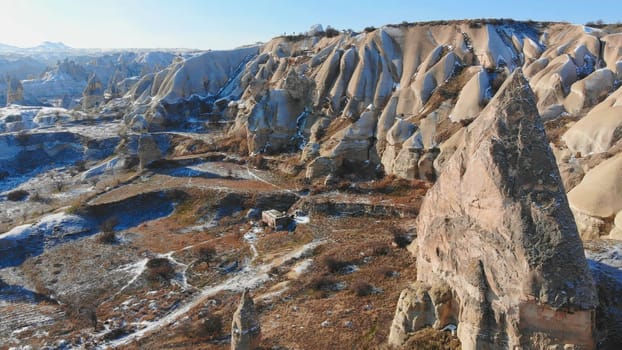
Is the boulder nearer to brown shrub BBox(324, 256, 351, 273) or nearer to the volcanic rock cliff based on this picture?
the volcanic rock cliff

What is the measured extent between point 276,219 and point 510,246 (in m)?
18.7

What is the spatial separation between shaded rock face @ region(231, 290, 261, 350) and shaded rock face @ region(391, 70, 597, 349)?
159 inches

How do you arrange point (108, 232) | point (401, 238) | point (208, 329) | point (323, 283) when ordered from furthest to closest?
point (108, 232) → point (401, 238) → point (323, 283) → point (208, 329)

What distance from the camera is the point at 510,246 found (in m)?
8.38

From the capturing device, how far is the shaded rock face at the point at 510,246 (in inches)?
309

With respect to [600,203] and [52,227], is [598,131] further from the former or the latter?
[52,227]

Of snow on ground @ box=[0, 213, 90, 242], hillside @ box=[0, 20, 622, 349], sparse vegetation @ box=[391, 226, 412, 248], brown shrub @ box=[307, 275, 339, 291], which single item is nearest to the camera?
hillside @ box=[0, 20, 622, 349]

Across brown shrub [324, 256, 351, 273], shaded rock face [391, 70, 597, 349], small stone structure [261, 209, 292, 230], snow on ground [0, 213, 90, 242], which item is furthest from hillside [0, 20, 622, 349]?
brown shrub [324, 256, 351, 273]

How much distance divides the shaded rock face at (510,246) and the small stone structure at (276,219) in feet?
52.8

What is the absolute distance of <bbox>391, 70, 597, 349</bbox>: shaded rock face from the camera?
7844mm

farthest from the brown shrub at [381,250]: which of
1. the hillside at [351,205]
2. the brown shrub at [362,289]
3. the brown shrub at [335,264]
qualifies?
the brown shrub at [362,289]

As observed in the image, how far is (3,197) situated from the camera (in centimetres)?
3872

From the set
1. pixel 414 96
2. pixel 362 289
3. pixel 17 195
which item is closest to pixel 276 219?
pixel 362 289

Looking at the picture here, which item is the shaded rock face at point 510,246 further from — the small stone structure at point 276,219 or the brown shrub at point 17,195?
the brown shrub at point 17,195
